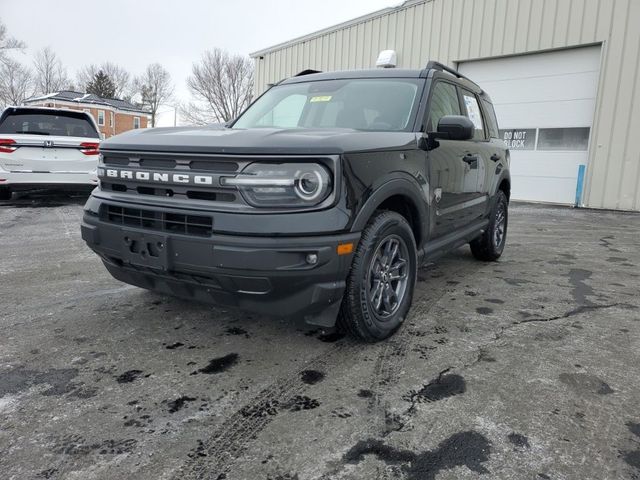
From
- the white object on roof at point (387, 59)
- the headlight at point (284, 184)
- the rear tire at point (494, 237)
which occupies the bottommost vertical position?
the rear tire at point (494, 237)

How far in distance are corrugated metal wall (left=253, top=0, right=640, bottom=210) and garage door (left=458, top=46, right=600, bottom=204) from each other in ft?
1.04

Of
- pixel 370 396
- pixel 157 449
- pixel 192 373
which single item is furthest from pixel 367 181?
pixel 157 449

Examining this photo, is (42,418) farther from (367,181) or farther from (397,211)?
(397,211)

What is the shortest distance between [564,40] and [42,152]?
1101cm

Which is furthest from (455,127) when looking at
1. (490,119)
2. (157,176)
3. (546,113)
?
(546,113)

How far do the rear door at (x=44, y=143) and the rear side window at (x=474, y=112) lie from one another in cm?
607

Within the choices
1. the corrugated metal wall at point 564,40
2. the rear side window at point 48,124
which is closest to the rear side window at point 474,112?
the rear side window at point 48,124

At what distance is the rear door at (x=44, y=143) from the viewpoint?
7.62m

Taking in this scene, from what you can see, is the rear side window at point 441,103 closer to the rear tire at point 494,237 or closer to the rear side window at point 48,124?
the rear tire at point 494,237

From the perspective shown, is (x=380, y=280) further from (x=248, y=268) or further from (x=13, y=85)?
(x=13, y=85)

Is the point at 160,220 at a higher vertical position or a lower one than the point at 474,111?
lower

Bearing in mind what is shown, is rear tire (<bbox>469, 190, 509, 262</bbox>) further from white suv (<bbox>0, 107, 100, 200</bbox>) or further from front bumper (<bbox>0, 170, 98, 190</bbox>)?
white suv (<bbox>0, 107, 100, 200</bbox>)

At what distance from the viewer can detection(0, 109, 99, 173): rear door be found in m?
7.62

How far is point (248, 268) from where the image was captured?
94.1 inches
